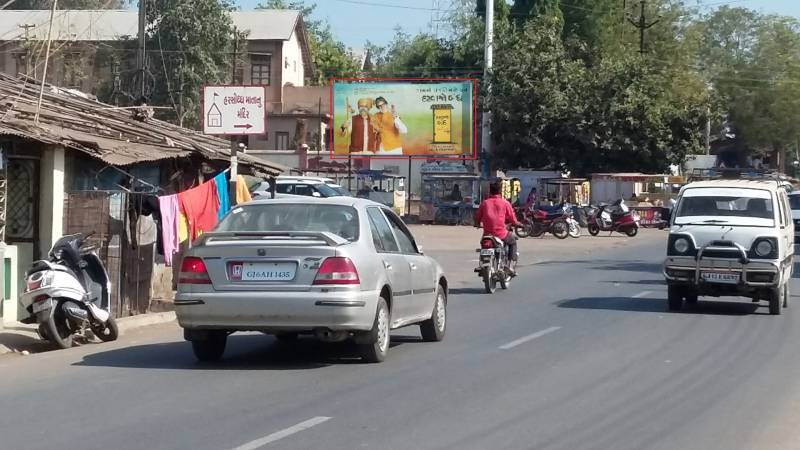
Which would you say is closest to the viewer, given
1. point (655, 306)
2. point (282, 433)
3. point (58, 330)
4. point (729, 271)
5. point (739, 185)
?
point (282, 433)

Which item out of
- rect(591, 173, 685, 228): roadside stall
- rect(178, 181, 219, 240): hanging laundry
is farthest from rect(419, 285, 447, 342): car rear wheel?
rect(591, 173, 685, 228): roadside stall

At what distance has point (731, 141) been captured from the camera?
117938 millimetres

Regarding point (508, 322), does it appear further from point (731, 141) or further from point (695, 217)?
point (731, 141)

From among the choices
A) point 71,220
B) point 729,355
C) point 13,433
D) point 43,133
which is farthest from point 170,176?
point 13,433

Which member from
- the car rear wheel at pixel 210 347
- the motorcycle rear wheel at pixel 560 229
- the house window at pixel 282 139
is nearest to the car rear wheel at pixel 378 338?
the car rear wheel at pixel 210 347

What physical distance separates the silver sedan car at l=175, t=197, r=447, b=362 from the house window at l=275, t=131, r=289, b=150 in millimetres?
66458

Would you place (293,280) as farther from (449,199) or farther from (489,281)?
(449,199)

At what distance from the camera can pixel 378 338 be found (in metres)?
11.5

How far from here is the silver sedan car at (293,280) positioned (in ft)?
35.6

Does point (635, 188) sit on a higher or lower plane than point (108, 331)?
higher

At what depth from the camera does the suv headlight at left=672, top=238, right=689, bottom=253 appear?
57.4 ft

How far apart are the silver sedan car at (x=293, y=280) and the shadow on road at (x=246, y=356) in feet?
1.15

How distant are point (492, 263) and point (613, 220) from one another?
2594cm

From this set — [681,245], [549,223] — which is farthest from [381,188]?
[681,245]
